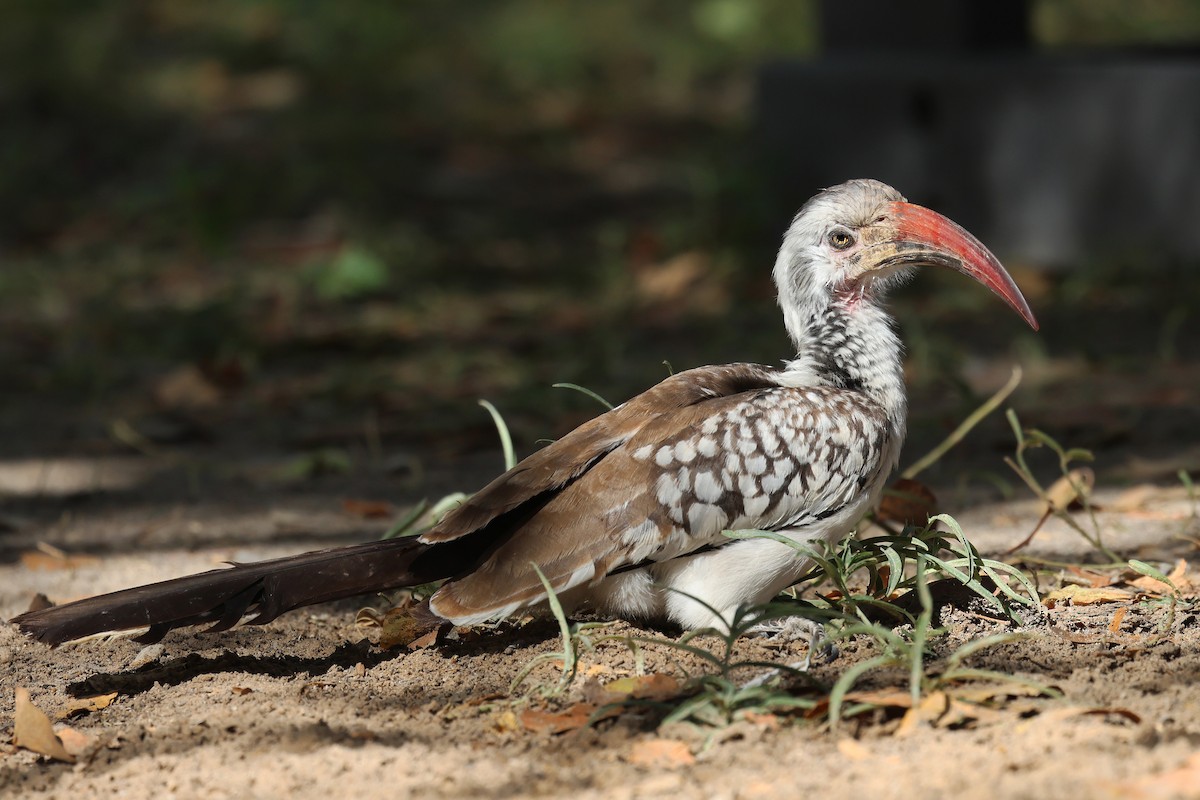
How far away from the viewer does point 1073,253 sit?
722 centimetres

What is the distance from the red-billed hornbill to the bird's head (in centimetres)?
3

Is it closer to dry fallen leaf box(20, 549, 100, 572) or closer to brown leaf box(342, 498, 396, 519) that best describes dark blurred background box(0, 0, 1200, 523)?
brown leaf box(342, 498, 396, 519)

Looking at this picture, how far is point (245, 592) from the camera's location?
314cm

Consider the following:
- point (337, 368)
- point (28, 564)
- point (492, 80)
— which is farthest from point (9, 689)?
point (492, 80)

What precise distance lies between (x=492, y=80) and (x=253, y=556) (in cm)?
827

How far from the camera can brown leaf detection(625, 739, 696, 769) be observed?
262 centimetres

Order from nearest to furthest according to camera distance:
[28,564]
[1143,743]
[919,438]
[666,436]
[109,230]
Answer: [1143,743], [666,436], [28,564], [919,438], [109,230]

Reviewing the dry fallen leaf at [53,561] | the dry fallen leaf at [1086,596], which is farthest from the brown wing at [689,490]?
the dry fallen leaf at [53,561]

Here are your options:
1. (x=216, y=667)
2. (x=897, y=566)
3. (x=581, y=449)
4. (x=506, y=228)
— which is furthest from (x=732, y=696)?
(x=506, y=228)

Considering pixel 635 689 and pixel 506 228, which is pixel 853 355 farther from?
pixel 506 228

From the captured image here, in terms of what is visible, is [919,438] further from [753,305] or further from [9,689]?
[9,689]

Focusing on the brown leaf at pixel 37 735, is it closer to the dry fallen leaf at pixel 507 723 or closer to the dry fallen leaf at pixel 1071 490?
the dry fallen leaf at pixel 507 723

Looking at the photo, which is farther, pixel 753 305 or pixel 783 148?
pixel 783 148

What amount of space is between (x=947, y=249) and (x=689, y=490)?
2.86 ft
